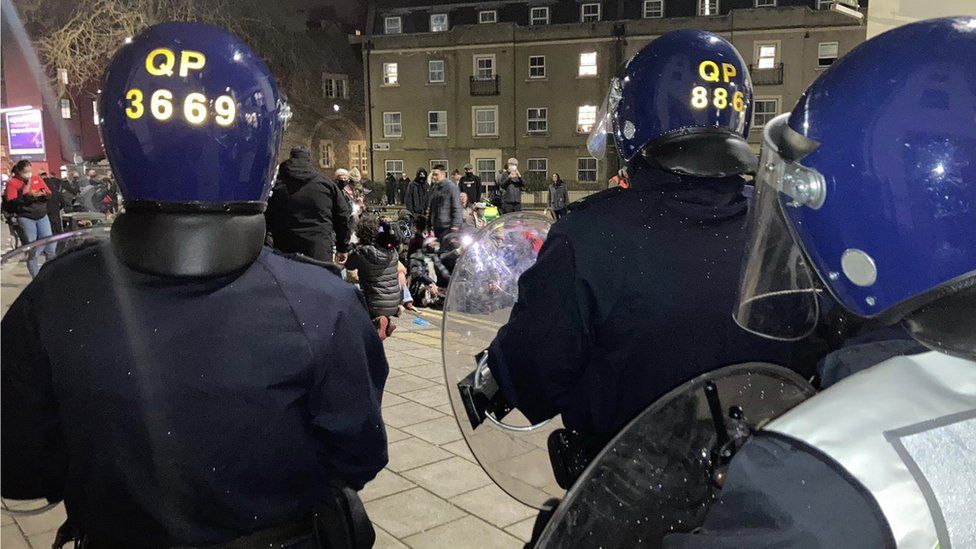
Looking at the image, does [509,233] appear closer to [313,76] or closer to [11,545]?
[11,545]

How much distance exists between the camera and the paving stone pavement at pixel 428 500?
3496 mm

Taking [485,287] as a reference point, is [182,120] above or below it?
above

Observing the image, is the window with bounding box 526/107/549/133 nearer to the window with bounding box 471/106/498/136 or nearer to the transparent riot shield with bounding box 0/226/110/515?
the window with bounding box 471/106/498/136

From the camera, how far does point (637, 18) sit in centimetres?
3225

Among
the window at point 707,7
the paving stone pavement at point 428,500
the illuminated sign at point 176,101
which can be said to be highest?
the window at point 707,7

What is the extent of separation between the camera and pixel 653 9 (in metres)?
31.8

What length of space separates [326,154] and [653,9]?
735 inches

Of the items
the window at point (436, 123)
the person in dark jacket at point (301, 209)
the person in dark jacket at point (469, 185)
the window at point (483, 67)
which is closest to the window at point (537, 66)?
the window at point (483, 67)

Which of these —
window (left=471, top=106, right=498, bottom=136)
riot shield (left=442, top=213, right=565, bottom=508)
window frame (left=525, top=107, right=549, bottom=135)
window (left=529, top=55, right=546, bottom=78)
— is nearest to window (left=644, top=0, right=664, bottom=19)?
window (left=529, top=55, right=546, bottom=78)

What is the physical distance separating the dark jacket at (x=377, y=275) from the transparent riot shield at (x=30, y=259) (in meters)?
5.90

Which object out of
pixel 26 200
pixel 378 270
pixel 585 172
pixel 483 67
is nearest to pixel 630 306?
pixel 378 270

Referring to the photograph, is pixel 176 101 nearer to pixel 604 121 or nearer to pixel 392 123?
pixel 604 121

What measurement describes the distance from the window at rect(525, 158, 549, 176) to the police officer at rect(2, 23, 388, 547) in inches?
1223

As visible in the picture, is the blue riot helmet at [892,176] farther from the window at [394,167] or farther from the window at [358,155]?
the window at [358,155]
